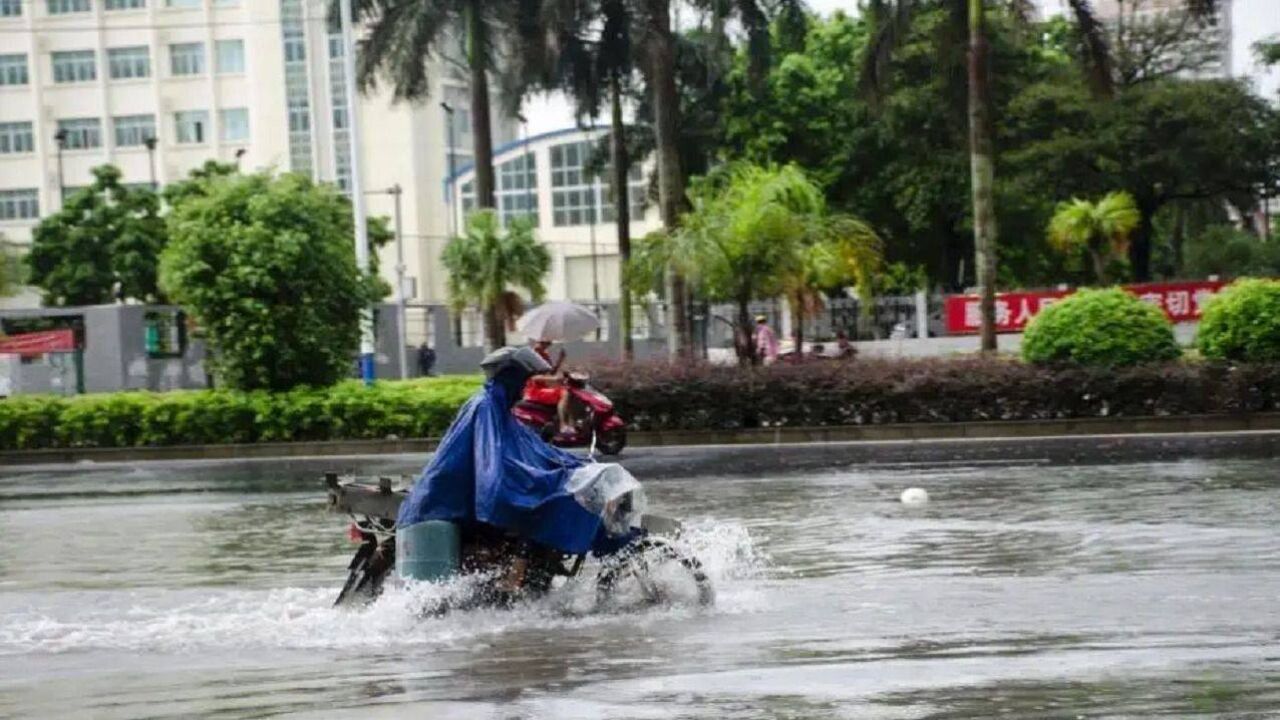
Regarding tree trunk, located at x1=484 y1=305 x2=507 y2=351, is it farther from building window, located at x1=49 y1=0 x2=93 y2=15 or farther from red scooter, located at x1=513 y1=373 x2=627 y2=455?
building window, located at x1=49 y1=0 x2=93 y2=15

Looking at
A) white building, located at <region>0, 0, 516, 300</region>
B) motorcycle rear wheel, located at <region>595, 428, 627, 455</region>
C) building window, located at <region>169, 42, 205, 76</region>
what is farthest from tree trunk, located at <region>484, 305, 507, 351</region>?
building window, located at <region>169, 42, 205, 76</region>

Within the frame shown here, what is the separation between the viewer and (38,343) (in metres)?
53.5

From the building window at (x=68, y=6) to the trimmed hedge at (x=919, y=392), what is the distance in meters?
73.1

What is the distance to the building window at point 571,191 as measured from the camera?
97.2 m

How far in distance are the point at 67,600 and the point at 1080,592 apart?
6.94 metres

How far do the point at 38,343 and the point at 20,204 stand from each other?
5093cm

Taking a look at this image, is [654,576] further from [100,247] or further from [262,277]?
[100,247]

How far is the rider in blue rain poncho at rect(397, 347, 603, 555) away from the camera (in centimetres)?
1167

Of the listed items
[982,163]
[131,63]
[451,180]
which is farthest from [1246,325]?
[131,63]

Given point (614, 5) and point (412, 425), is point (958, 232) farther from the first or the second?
point (412, 425)

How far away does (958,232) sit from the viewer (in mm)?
73250

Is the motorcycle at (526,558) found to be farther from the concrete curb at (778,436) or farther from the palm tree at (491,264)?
the palm tree at (491,264)

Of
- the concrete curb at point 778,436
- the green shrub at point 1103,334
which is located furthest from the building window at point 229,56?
the green shrub at point 1103,334

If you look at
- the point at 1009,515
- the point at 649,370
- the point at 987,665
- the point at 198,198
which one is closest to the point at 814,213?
the point at 649,370
